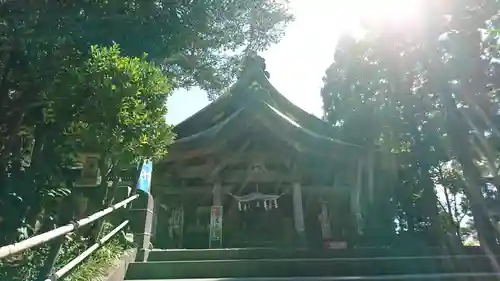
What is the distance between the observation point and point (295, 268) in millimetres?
4754

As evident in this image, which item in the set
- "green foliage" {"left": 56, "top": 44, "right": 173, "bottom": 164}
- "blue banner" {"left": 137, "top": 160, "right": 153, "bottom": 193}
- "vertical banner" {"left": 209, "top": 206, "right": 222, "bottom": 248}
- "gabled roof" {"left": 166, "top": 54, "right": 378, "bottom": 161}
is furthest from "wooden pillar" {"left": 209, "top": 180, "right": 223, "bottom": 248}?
"green foliage" {"left": 56, "top": 44, "right": 173, "bottom": 164}

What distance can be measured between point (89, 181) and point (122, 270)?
7.64 feet

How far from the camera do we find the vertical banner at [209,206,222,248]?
353 inches

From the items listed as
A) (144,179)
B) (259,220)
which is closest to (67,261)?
(144,179)

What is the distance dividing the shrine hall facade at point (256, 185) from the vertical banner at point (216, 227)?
23mm

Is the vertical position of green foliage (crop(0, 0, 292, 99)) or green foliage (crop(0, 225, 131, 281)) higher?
green foliage (crop(0, 0, 292, 99))

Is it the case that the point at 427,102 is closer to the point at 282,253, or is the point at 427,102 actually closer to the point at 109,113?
the point at 282,253

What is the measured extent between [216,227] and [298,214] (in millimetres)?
1915

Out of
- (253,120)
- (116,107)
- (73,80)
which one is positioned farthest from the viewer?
→ (253,120)

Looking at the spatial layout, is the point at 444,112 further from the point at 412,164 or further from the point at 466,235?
A: the point at 466,235

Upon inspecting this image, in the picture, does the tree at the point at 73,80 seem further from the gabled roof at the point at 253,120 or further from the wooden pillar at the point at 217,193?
the wooden pillar at the point at 217,193

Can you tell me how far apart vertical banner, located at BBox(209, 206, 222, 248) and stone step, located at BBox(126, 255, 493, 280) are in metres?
4.22

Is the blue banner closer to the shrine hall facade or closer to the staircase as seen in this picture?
the staircase

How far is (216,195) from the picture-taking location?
30.4ft
